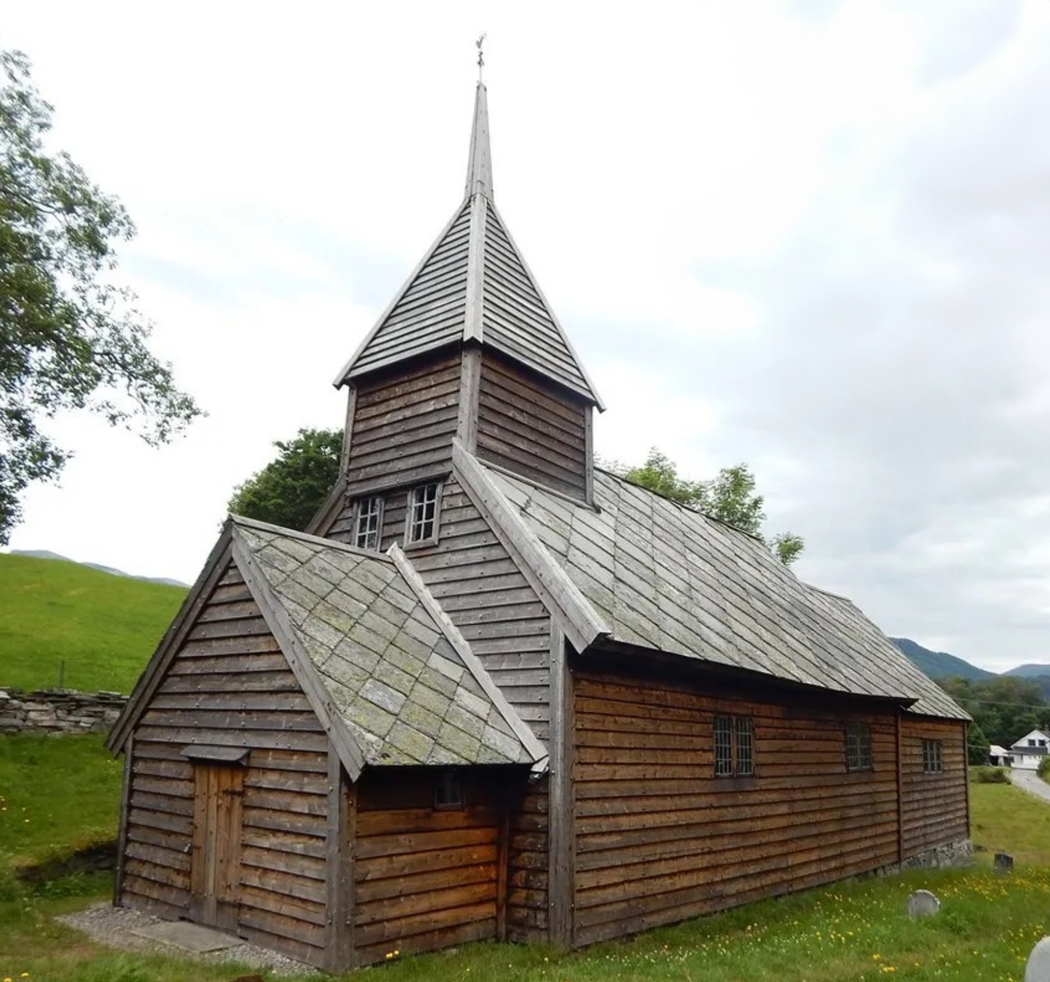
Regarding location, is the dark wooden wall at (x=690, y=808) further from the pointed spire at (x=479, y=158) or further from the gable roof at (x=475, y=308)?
the pointed spire at (x=479, y=158)

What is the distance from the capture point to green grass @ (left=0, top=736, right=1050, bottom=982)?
360 inches

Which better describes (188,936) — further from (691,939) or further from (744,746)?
(744,746)

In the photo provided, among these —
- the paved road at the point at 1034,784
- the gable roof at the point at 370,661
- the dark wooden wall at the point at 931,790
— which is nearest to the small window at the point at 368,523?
the gable roof at the point at 370,661

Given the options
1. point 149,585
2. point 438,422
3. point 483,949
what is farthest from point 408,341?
point 149,585

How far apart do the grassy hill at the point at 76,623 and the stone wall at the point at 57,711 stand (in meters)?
3.47

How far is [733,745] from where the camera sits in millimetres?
14367

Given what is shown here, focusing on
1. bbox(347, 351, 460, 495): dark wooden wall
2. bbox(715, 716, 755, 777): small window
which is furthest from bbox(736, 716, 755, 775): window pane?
bbox(347, 351, 460, 495): dark wooden wall

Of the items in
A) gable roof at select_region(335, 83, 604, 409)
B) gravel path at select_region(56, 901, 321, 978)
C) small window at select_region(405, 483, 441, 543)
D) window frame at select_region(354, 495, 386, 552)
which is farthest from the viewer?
gable roof at select_region(335, 83, 604, 409)

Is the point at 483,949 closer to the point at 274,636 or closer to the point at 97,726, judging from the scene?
the point at 274,636

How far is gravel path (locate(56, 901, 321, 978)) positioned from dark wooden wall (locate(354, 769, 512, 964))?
2.86ft

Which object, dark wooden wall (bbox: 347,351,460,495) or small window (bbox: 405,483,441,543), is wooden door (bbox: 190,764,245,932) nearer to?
small window (bbox: 405,483,441,543)

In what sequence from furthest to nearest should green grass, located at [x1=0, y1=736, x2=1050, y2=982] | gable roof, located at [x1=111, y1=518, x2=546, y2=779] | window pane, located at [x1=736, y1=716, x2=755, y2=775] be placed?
1. window pane, located at [x1=736, y1=716, x2=755, y2=775]
2. gable roof, located at [x1=111, y1=518, x2=546, y2=779]
3. green grass, located at [x1=0, y1=736, x2=1050, y2=982]

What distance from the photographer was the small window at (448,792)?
10516 millimetres

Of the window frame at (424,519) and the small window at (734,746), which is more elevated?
the window frame at (424,519)
